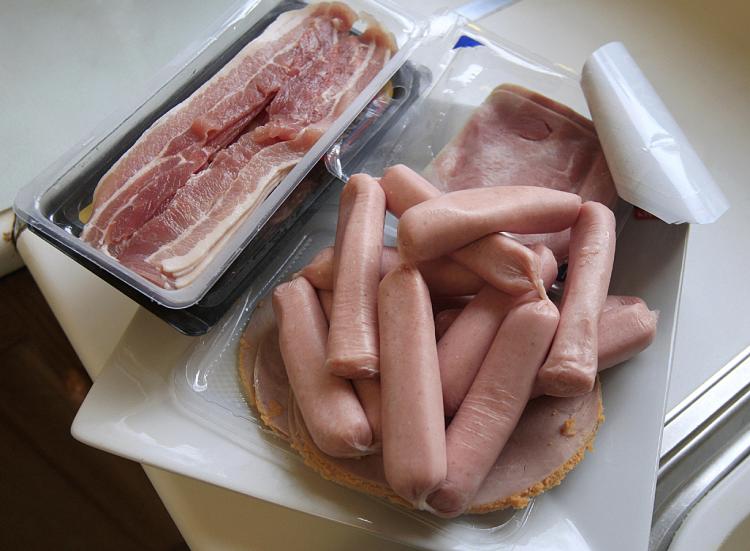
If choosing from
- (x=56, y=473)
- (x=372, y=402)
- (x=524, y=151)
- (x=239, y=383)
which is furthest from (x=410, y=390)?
(x=56, y=473)

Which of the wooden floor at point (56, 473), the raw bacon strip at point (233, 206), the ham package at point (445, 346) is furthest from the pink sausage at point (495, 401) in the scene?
the wooden floor at point (56, 473)

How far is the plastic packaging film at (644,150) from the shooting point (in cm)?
122

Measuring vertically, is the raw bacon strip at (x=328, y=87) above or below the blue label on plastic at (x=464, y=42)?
above

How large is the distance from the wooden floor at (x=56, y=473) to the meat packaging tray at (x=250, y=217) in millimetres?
500

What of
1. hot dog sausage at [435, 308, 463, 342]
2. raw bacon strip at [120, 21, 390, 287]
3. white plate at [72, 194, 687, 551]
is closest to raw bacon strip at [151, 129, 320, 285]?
raw bacon strip at [120, 21, 390, 287]

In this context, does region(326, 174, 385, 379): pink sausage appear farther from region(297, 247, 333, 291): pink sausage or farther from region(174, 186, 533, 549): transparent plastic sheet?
region(174, 186, 533, 549): transparent plastic sheet

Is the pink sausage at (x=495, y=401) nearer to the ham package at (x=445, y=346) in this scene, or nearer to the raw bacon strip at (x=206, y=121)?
the ham package at (x=445, y=346)

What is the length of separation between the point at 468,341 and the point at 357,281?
0.63ft

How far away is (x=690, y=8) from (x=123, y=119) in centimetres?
150

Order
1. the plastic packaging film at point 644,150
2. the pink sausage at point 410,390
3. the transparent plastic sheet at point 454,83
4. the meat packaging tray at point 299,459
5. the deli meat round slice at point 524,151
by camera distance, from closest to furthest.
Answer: the pink sausage at point 410,390 → the meat packaging tray at point 299,459 → the plastic packaging film at point 644,150 → the deli meat round slice at point 524,151 → the transparent plastic sheet at point 454,83

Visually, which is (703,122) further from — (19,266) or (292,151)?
(19,266)

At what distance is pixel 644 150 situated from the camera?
4.12 ft

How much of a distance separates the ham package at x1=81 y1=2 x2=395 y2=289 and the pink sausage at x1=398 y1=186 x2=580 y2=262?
0.32m

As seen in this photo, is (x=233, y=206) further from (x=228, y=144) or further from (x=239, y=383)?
(x=239, y=383)
